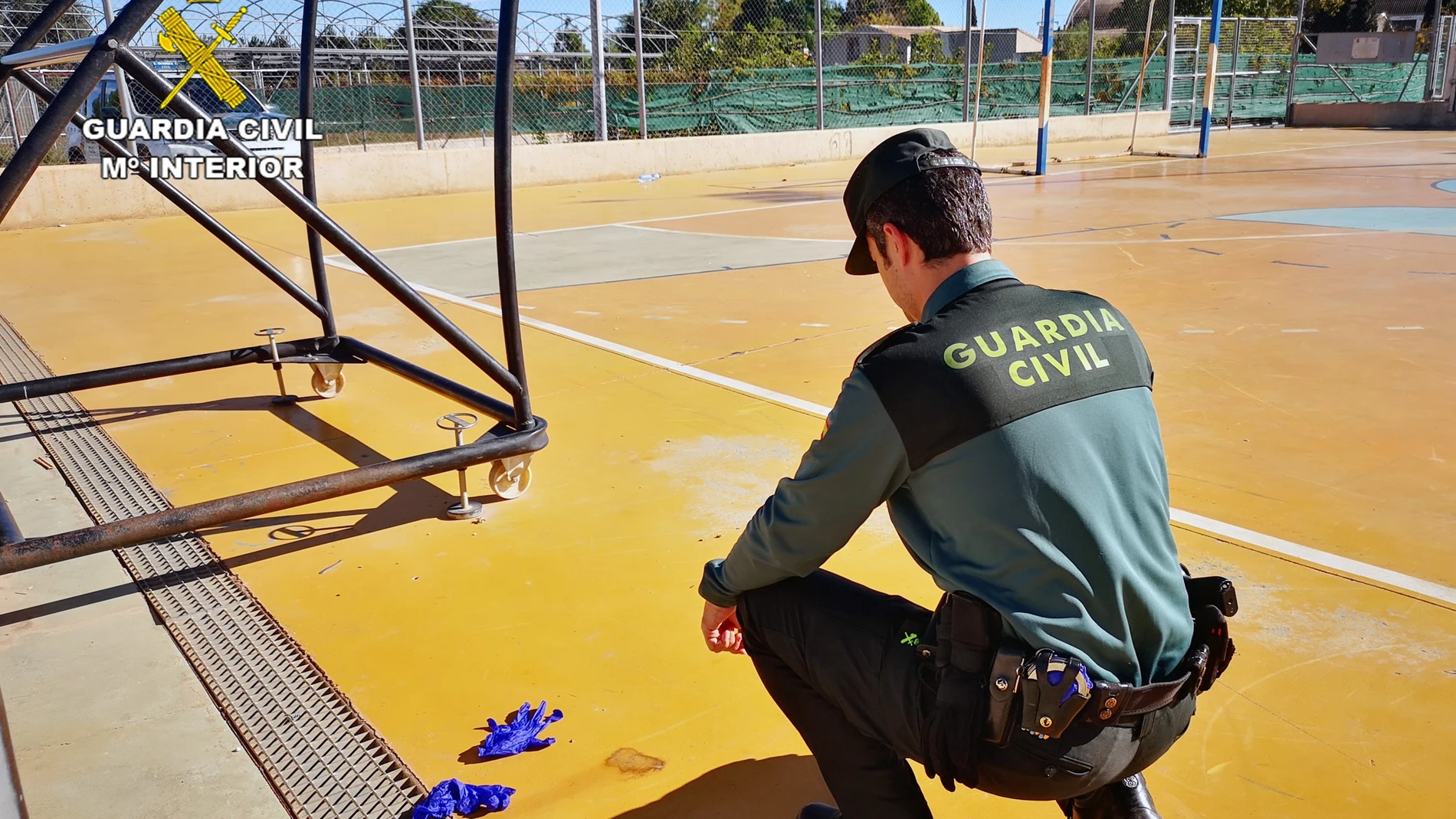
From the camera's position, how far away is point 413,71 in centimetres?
1427

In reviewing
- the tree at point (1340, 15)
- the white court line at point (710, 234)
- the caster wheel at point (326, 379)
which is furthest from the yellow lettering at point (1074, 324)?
the tree at point (1340, 15)

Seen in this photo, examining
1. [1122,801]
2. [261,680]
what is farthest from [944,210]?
[261,680]

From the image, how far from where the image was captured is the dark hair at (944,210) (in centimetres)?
171

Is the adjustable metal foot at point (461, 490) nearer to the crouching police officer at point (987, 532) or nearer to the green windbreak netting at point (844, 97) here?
the crouching police officer at point (987, 532)

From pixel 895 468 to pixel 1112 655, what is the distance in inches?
17.1

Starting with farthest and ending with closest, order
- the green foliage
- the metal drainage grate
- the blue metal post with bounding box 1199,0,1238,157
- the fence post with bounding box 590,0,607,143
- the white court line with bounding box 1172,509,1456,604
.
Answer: the green foliage
the blue metal post with bounding box 1199,0,1238,157
the fence post with bounding box 590,0,607,143
the white court line with bounding box 1172,509,1456,604
the metal drainage grate

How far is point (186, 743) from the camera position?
93.1 inches

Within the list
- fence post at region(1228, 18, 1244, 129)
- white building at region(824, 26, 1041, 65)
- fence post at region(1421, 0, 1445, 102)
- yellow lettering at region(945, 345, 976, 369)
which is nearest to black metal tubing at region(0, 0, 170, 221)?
yellow lettering at region(945, 345, 976, 369)

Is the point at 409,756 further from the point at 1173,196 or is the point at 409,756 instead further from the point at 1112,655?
the point at 1173,196

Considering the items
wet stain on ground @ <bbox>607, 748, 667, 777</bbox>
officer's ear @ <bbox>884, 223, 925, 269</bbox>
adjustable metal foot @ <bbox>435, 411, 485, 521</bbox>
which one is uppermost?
officer's ear @ <bbox>884, 223, 925, 269</bbox>

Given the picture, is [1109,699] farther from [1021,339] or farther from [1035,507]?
[1021,339]

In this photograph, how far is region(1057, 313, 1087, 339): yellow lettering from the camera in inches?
64.0

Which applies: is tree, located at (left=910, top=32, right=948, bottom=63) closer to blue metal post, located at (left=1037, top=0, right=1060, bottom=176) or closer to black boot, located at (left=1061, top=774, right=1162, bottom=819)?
blue metal post, located at (left=1037, top=0, right=1060, bottom=176)

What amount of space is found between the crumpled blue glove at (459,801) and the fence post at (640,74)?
15063mm
